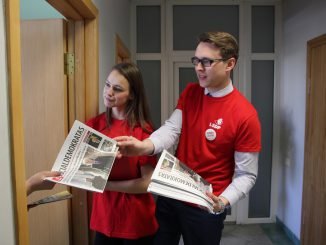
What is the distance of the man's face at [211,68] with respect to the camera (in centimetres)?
117

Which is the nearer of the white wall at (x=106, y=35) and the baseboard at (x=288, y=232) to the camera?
the white wall at (x=106, y=35)

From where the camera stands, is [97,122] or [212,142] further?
[97,122]

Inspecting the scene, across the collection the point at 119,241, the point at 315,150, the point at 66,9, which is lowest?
the point at 119,241

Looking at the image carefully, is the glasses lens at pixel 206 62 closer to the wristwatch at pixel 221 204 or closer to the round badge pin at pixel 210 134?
the round badge pin at pixel 210 134

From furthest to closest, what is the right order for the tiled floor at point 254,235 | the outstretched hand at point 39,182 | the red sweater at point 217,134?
the tiled floor at point 254,235 < the red sweater at point 217,134 < the outstretched hand at point 39,182

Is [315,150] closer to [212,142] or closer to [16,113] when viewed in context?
[212,142]

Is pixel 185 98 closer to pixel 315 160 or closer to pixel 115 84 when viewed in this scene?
pixel 115 84

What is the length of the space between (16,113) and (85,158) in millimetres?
386

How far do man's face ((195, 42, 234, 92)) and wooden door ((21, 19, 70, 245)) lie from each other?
66cm

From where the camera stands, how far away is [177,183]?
3.41 ft

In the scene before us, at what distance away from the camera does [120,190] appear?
1.23 meters

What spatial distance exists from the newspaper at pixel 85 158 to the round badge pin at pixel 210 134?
0.39m

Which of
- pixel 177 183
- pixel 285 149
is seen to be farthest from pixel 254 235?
pixel 177 183

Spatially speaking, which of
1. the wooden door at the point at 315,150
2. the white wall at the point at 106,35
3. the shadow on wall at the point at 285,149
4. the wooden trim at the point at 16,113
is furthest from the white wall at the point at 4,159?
the shadow on wall at the point at 285,149
